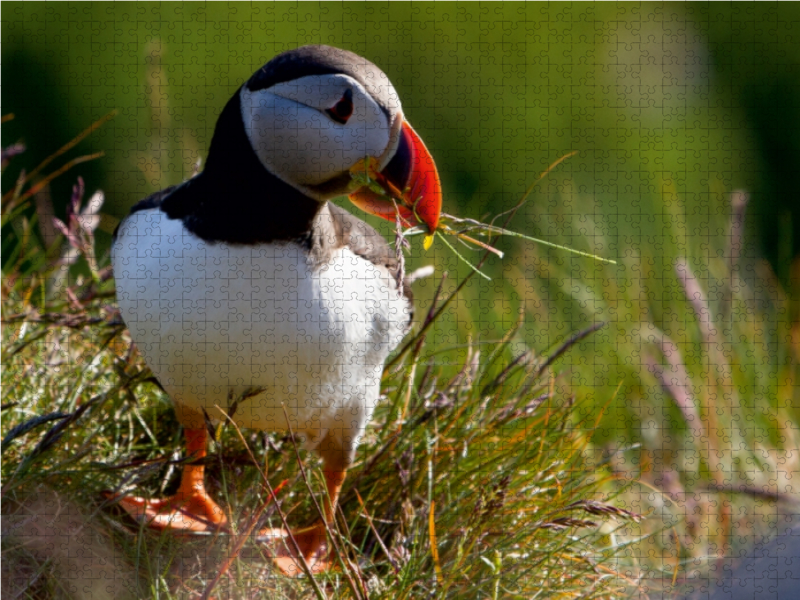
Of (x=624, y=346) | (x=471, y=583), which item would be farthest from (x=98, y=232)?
(x=471, y=583)

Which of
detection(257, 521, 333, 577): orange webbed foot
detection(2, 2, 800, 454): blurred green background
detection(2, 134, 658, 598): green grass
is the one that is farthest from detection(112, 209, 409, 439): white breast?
detection(2, 2, 800, 454): blurred green background

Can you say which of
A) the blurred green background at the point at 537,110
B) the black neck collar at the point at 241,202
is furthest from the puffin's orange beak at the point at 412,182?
the blurred green background at the point at 537,110

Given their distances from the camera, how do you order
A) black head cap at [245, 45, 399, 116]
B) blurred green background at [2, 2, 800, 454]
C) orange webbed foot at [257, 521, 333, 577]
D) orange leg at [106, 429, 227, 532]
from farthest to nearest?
blurred green background at [2, 2, 800, 454], orange leg at [106, 429, 227, 532], orange webbed foot at [257, 521, 333, 577], black head cap at [245, 45, 399, 116]

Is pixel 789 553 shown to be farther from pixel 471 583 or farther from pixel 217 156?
pixel 217 156

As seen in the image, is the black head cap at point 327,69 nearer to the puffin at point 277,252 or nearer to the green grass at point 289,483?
the puffin at point 277,252

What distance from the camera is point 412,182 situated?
2809 millimetres

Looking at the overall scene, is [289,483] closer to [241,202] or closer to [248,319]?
[248,319]

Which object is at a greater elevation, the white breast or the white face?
the white face

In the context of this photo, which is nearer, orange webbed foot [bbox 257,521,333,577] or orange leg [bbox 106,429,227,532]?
orange webbed foot [bbox 257,521,333,577]

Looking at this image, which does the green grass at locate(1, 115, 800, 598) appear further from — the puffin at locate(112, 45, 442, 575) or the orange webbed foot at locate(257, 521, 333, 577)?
the puffin at locate(112, 45, 442, 575)

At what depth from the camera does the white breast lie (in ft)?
9.23
